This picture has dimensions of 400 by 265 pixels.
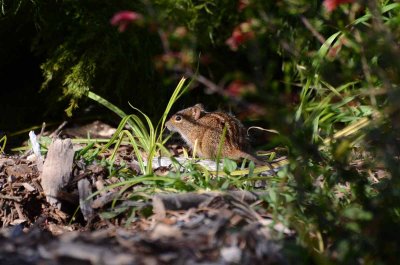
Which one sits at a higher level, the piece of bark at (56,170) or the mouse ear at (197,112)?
the piece of bark at (56,170)

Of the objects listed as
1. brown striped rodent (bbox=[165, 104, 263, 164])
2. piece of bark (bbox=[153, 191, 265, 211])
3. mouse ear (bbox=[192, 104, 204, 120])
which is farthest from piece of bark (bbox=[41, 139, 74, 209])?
mouse ear (bbox=[192, 104, 204, 120])

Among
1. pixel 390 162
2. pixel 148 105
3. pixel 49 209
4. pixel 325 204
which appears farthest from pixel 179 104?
pixel 390 162

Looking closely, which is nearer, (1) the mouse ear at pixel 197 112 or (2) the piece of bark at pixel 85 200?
(2) the piece of bark at pixel 85 200

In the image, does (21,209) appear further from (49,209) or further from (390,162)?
(390,162)

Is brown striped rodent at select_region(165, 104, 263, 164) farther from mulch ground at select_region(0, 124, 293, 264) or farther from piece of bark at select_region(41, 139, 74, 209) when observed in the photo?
piece of bark at select_region(41, 139, 74, 209)

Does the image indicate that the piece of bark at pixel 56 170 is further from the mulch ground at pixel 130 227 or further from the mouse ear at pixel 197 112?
the mouse ear at pixel 197 112

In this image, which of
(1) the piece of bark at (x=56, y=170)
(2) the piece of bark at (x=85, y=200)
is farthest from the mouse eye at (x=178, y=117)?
(2) the piece of bark at (x=85, y=200)

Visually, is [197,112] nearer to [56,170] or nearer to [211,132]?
[211,132]
